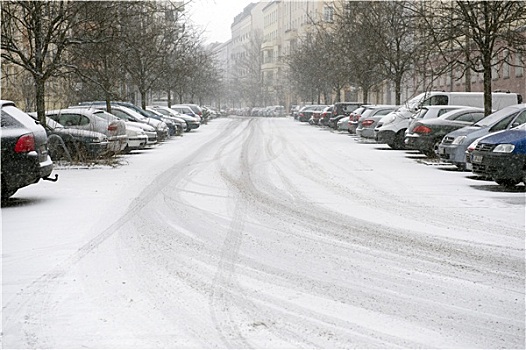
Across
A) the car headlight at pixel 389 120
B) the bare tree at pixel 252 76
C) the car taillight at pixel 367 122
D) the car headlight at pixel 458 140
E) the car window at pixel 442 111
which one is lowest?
the car headlight at pixel 458 140

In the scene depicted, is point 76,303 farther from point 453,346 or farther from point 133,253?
point 453,346

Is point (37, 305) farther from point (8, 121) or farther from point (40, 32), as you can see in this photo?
point (40, 32)

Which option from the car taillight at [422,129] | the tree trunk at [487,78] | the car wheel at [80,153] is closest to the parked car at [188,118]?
the car wheel at [80,153]

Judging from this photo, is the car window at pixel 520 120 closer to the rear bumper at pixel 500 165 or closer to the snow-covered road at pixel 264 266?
the snow-covered road at pixel 264 266

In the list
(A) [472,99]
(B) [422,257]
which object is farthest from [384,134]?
(B) [422,257]

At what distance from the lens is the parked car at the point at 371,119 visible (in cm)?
3142

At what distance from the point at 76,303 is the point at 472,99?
73.0 feet

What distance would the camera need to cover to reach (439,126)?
21.4m

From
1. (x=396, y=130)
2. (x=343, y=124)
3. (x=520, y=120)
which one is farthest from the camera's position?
(x=343, y=124)

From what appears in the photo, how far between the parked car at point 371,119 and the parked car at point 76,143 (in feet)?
45.1

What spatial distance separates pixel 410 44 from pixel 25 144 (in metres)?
31.4

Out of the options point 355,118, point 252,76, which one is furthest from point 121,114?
point 252,76

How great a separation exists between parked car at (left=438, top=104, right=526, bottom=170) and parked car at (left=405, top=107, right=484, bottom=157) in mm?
3226

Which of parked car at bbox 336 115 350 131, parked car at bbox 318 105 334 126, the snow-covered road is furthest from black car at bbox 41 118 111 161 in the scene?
parked car at bbox 318 105 334 126
